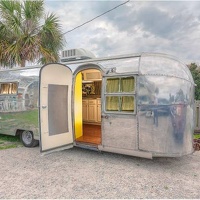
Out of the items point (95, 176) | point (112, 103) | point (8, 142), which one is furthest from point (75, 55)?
point (8, 142)

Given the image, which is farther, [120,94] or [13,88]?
[13,88]

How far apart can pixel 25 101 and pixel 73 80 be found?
6.47 ft

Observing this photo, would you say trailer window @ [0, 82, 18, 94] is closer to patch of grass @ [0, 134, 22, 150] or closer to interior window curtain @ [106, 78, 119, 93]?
patch of grass @ [0, 134, 22, 150]

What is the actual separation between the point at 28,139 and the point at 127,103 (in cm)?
410

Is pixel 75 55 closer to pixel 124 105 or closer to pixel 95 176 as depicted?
pixel 124 105

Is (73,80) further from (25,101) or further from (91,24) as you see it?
(91,24)

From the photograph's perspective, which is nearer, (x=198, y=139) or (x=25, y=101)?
(x=25, y=101)

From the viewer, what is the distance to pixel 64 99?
6.29m

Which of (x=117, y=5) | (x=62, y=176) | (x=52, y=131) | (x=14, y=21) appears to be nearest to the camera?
(x=62, y=176)

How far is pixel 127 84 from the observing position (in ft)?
17.7

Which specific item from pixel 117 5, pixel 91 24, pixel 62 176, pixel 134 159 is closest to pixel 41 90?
pixel 62 176

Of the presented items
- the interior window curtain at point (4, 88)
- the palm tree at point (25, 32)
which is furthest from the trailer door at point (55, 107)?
the palm tree at point (25, 32)

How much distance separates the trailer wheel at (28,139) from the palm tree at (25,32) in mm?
5197

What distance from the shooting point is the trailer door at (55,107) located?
5527 mm
